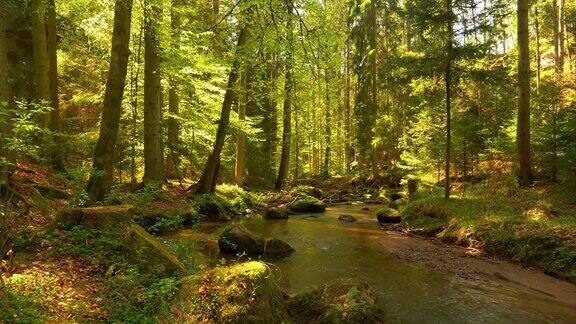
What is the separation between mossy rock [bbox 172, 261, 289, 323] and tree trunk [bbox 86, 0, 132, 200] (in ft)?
17.1

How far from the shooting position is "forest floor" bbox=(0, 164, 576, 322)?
5.25 metres

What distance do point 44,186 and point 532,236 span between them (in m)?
11.7

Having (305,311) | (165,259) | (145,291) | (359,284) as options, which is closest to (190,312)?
(145,291)

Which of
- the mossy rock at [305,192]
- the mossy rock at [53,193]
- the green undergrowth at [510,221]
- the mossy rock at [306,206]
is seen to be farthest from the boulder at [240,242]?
the mossy rock at [305,192]

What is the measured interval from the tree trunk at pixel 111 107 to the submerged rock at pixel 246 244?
310 cm

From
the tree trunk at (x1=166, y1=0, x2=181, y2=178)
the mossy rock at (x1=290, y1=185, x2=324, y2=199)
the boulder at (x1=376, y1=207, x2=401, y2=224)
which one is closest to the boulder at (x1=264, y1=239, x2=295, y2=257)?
the boulder at (x1=376, y1=207, x2=401, y2=224)

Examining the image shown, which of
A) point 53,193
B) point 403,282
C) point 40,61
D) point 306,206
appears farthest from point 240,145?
point 403,282

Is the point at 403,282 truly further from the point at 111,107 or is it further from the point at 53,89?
the point at 53,89

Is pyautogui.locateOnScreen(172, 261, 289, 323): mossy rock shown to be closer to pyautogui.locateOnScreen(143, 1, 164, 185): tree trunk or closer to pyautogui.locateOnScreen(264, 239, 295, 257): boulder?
pyautogui.locateOnScreen(264, 239, 295, 257): boulder

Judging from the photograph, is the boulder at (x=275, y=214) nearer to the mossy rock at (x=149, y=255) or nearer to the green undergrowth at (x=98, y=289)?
the green undergrowth at (x=98, y=289)

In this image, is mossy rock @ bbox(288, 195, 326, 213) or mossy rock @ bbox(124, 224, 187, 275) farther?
mossy rock @ bbox(288, 195, 326, 213)

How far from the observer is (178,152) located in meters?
21.2

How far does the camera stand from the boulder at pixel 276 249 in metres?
11.3

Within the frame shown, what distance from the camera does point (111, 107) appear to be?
10.1 metres
